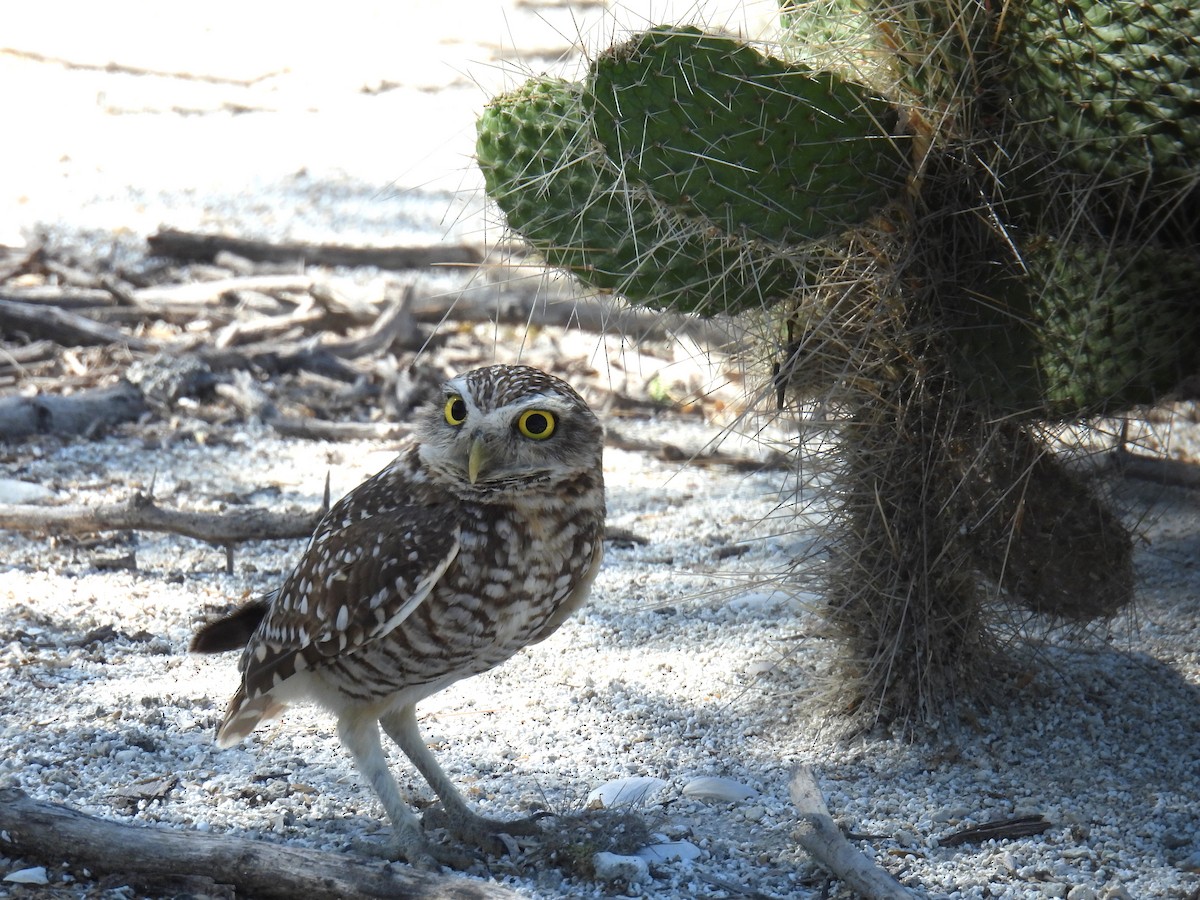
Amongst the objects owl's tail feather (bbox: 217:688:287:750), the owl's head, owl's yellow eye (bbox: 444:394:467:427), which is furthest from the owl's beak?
owl's tail feather (bbox: 217:688:287:750)

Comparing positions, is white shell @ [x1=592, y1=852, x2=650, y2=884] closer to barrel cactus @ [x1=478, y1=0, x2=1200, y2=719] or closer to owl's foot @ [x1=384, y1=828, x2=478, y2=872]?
owl's foot @ [x1=384, y1=828, x2=478, y2=872]

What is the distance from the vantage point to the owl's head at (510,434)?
286 centimetres

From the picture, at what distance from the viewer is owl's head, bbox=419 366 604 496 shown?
2.86 metres

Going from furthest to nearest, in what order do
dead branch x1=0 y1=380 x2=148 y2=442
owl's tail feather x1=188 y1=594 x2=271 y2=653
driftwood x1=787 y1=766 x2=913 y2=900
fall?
dead branch x1=0 y1=380 x2=148 y2=442
owl's tail feather x1=188 y1=594 x2=271 y2=653
driftwood x1=787 y1=766 x2=913 y2=900

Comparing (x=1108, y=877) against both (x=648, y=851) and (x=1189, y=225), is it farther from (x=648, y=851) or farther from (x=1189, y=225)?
(x=1189, y=225)

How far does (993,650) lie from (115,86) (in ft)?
34.3

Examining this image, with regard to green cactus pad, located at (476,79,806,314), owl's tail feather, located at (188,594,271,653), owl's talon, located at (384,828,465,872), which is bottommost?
owl's talon, located at (384,828,465,872)

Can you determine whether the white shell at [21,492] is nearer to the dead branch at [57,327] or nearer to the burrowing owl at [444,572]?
the dead branch at [57,327]

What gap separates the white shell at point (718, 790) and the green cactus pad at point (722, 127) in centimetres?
142

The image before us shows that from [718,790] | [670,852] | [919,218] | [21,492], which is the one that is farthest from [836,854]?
[21,492]

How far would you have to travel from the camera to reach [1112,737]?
3.38 m

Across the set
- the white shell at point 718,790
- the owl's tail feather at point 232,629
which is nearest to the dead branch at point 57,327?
the owl's tail feather at point 232,629

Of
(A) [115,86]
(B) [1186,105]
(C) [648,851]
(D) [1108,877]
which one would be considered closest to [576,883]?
(C) [648,851]

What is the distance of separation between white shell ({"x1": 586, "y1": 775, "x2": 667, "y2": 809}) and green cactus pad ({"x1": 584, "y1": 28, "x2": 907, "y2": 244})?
1.45 m
